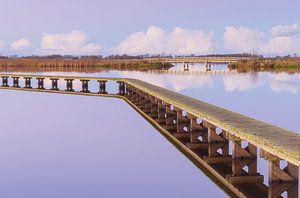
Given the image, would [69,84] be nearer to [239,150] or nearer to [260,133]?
[239,150]

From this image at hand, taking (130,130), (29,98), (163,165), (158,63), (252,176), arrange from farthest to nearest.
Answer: (158,63), (29,98), (130,130), (163,165), (252,176)

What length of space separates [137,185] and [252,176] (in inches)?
92.6

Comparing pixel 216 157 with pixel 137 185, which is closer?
pixel 137 185

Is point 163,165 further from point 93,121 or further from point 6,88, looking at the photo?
point 6,88

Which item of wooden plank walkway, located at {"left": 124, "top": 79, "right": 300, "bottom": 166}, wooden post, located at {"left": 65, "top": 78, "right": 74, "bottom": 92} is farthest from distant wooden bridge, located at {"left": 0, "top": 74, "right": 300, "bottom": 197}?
wooden post, located at {"left": 65, "top": 78, "right": 74, "bottom": 92}

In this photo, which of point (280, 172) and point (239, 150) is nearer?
point (280, 172)

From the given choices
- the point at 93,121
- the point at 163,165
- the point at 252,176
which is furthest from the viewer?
the point at 93,121

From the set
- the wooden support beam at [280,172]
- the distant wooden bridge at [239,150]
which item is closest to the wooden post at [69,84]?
the distant wooden bridge at [239,150]

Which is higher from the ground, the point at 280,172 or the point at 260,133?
the point at 260,133

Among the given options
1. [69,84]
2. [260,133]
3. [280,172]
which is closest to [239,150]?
[260,133]

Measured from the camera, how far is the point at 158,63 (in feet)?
292

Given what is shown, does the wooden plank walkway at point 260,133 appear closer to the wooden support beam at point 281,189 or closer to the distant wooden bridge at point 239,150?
the distant wooden bridge at point 239,150

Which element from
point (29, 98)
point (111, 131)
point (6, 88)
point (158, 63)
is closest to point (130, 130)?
point (111, 131)

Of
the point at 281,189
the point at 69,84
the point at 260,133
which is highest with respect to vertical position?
the point at 260,133
